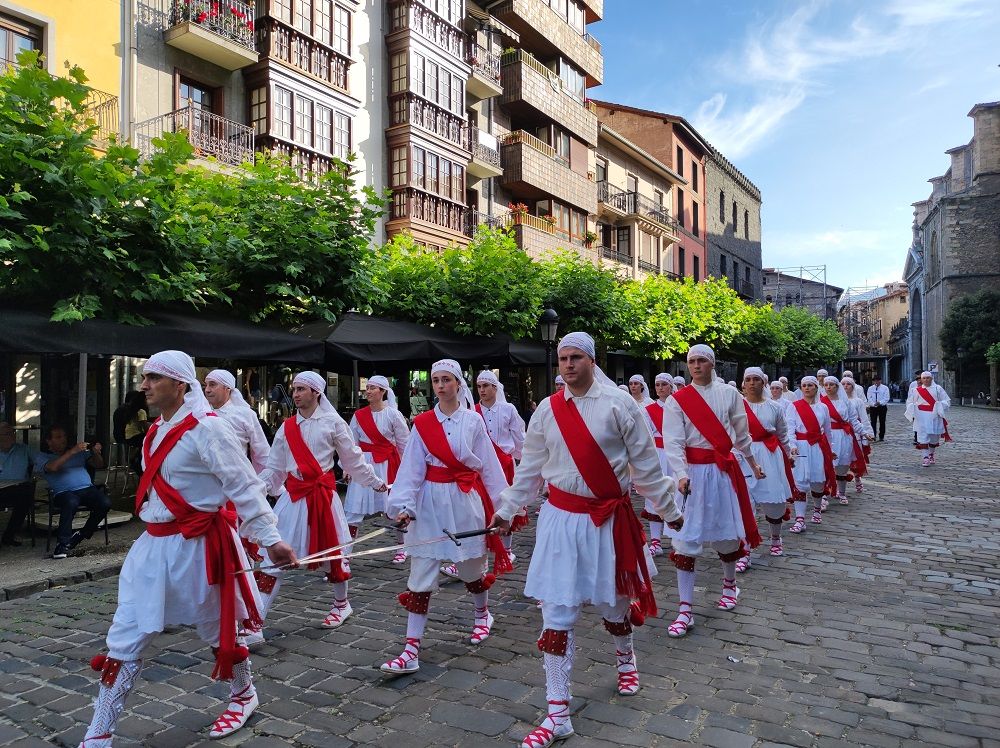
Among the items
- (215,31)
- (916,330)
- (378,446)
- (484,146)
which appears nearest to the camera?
(378,446)

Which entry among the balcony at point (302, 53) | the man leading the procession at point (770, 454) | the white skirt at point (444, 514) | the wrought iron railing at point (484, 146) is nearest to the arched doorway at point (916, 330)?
the wrought iron railing at point (484, 146)

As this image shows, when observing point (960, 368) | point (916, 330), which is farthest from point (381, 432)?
point (916, 330)

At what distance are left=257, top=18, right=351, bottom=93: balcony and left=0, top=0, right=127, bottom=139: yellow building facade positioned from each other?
11.3 ft

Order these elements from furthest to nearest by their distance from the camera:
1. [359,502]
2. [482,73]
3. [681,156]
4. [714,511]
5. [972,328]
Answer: [972,328]
[681,156]
[482,73]
[359,502]
[714,511]

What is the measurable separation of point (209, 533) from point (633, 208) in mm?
32730

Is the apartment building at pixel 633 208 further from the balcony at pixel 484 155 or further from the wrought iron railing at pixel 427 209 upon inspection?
the wrought iron railing at pixel 427 209

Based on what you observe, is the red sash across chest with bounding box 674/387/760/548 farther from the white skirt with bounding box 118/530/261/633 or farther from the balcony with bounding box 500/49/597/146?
the balcony with bounding box 500/49/597/146

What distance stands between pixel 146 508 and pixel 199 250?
6434 mm

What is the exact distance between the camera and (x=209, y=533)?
3732mm

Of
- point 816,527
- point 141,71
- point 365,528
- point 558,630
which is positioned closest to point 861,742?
point 558,630

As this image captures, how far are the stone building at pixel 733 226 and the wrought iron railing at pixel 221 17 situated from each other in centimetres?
3258

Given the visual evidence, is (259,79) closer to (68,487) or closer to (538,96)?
(538,96)

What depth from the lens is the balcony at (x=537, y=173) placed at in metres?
26.1

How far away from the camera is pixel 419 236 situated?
21.8 metres
